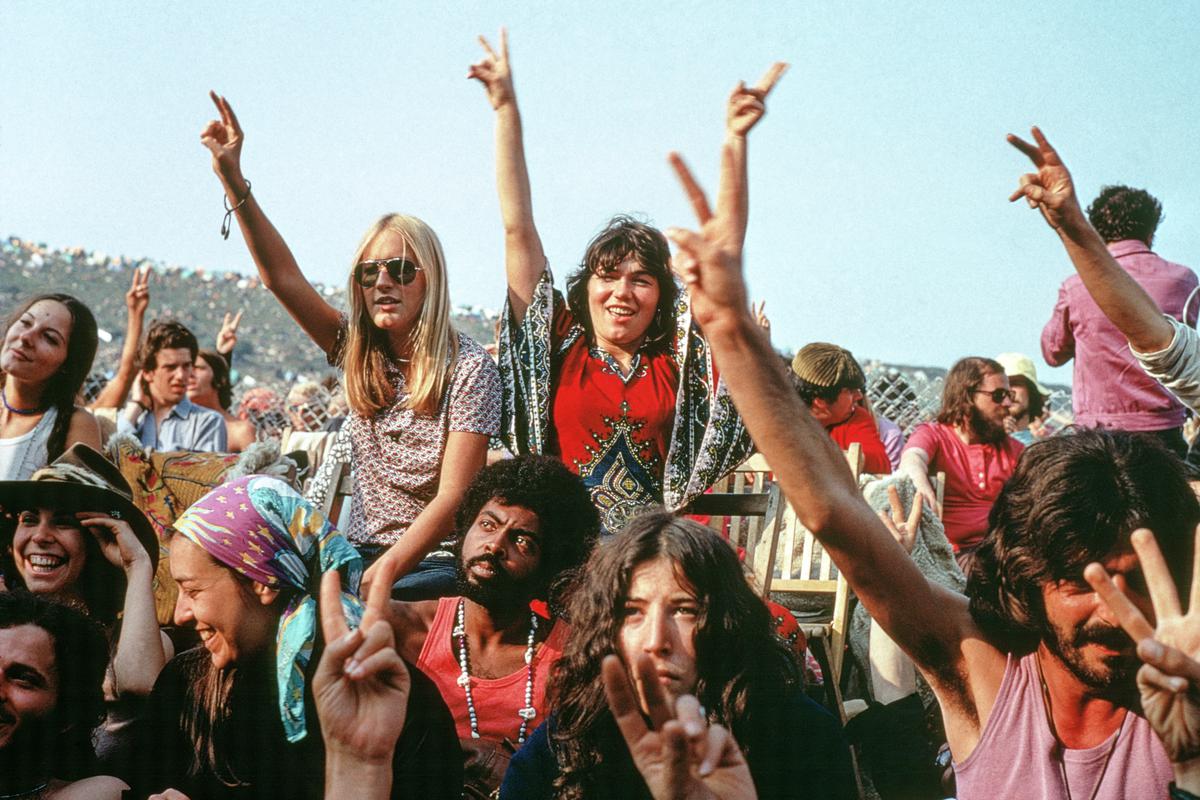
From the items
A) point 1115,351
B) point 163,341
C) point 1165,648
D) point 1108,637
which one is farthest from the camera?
point 163,341

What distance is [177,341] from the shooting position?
278 inches

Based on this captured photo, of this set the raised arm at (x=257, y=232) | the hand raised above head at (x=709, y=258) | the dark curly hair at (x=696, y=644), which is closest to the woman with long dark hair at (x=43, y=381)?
the raised arm at (x=257, y=232)

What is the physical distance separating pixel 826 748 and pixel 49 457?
3233 mm

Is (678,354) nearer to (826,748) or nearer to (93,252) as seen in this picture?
Answer: (826,748)

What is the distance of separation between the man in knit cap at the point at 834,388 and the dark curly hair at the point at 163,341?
328 cm

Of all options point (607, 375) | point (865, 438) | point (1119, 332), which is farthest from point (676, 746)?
point (865, 438)

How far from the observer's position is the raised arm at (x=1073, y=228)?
9.16ft

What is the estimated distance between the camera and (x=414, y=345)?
4246 mm

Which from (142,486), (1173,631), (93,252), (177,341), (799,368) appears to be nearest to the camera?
(1173,631)

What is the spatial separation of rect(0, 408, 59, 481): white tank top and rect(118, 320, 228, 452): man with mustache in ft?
7.40

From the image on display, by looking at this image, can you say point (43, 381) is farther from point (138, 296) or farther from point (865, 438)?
point (865, 438)

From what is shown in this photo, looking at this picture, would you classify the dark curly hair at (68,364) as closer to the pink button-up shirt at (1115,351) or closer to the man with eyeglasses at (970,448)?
the man with eyeglasses at (970,448)

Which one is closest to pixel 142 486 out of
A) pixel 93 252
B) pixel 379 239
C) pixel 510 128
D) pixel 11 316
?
pixel 11 316

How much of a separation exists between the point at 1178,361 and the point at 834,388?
356 centimetres
